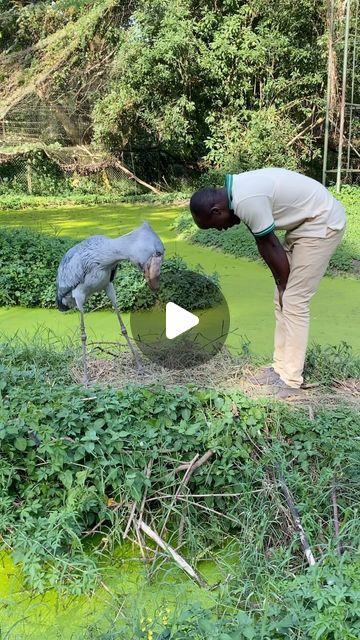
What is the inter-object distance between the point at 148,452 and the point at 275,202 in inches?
40.8

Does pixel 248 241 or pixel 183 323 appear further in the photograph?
pixel 248 241

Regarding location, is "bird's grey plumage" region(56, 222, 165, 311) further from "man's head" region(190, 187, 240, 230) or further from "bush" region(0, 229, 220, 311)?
"bush" region(0, 229, 220, 311)

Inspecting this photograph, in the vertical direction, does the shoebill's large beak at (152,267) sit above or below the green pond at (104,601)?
above

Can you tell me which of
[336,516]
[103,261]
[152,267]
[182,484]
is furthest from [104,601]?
[103,261]

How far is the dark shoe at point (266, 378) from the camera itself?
2557mm

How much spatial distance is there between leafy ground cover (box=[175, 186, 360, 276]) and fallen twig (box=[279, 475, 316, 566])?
11.6ft

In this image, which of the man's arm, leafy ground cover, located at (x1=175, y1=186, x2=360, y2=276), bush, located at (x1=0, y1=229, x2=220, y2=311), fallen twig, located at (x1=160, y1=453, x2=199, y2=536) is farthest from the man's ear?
leafy ground cover, located at (x1=175, y1=186, x2=360, y2=276)

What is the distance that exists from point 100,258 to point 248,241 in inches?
163

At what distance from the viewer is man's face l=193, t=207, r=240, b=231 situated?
87.5 inches

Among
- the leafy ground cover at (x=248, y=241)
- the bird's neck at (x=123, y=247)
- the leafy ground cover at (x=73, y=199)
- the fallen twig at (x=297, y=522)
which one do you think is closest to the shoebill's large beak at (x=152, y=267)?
the bird's neck at (x=123, y=247)

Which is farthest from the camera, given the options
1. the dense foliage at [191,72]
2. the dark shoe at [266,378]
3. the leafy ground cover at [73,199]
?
the leafy ground cover at [73,199]

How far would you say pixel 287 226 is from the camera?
2348mm

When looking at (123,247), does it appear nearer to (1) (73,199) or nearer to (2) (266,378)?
(2) (266,378)

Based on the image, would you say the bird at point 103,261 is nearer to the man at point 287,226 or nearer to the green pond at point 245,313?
the man at point 287,226
